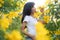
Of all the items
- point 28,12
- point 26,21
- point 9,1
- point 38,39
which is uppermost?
point 9,1

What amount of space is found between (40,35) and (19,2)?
9.87 ft

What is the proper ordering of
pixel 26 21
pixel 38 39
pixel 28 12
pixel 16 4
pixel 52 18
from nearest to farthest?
pixel 38 39, pixel 26 21, pixel 28 12, pixel 52 18, pixel 16 4

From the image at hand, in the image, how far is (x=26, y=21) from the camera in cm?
271

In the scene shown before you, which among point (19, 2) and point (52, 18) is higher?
point (19, 2)

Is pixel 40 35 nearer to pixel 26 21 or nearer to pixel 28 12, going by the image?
pixel 26 21

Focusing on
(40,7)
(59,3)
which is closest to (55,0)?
(59,3)

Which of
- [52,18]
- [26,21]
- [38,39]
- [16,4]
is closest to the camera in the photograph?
[38,39]

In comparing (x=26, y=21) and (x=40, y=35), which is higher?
(x=26, y=21)

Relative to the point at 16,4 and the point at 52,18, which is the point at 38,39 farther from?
the point at 16,4

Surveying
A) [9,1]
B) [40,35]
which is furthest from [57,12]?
[40,35]

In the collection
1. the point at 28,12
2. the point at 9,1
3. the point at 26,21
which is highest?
the point at 9,1

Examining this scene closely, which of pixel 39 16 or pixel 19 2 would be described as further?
pixel 19 2

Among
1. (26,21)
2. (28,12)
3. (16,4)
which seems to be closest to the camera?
(26,21)

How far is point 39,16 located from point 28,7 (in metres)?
0.43
